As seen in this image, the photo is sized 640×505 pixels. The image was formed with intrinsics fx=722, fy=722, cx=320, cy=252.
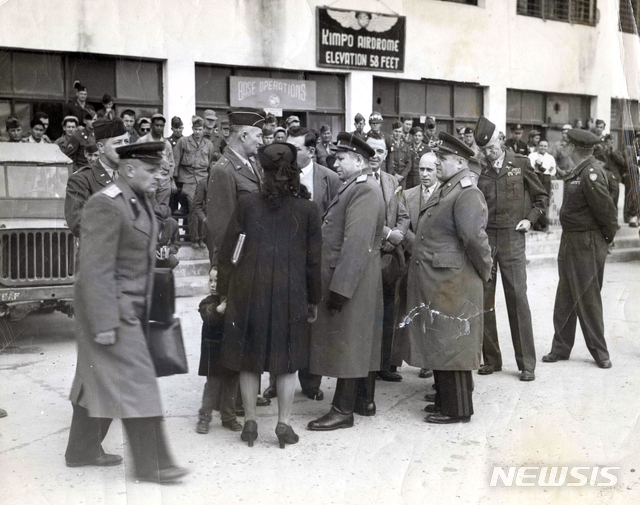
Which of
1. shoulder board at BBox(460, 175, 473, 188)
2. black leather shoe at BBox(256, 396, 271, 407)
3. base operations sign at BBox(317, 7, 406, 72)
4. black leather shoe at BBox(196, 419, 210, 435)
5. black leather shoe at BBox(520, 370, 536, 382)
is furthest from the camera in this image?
base operations sign at BBox(317, 7, 406, 72)

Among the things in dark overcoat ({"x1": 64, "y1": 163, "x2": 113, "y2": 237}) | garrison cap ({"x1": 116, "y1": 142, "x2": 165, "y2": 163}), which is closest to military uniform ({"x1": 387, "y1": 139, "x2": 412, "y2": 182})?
dark overcoat ({"x1": 64, "y1": 163, "x2": 113, "y2": 237})

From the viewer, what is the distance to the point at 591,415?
5.00m

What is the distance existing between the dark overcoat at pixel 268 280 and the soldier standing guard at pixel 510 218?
2.35m

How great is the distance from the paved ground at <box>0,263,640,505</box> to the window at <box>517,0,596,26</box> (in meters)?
3.74

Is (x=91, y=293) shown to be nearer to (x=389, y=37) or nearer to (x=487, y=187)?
(x=487, y=187)

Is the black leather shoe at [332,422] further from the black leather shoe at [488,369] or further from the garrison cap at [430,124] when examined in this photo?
the garrison cap at [430,124]

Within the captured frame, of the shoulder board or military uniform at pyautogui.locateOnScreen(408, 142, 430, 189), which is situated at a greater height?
military uniform at pyautogui.locateOnScreen(408, 142, 430, 189)

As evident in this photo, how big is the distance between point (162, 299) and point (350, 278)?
1.37 metres

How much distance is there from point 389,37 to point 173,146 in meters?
3.30

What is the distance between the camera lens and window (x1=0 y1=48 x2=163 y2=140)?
962 centimetres

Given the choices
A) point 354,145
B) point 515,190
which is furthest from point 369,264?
point 515,190

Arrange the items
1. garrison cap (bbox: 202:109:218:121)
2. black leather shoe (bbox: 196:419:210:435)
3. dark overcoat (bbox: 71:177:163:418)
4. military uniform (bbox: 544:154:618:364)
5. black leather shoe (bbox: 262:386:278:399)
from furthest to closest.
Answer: garrison cap (bbox: 202:109:218:121)
military uniform (bbox: 544:154:618:364)
black leather shoe (bbox: 262:386:278:399)
black leather shoe (bbox: 196:419:210:435)
dark overcoat (bbox: 71:177:163:418)

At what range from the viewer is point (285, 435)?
4328 millimetres

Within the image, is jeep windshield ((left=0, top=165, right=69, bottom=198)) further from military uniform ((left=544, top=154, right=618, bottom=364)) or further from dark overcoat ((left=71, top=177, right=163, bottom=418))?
military uniform ((left=544, top=154, right=618, bottom=364))
